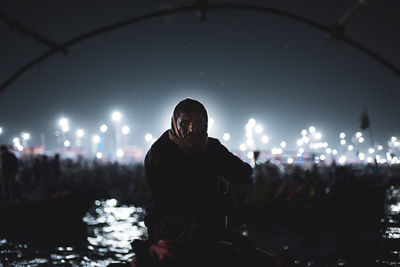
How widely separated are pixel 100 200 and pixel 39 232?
13261 mm

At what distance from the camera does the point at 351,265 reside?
776 centimetres

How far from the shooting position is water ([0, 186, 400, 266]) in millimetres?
8289

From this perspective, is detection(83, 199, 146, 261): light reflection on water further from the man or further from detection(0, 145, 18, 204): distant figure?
the man

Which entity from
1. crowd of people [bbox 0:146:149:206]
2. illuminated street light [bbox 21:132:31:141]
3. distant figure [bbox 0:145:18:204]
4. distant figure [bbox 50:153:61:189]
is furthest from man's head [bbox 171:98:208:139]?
illuminated street light [bbox 21:132:31:141]

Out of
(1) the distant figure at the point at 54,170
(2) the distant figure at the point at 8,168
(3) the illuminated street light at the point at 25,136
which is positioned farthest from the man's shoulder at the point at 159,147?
(3) the illuminated street light at the point at 25,136

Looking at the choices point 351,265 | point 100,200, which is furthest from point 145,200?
point 351,265

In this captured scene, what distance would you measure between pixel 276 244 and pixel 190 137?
845cm

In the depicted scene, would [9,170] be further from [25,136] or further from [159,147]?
[25,136]

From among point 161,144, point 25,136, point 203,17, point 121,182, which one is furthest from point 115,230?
point 25,136

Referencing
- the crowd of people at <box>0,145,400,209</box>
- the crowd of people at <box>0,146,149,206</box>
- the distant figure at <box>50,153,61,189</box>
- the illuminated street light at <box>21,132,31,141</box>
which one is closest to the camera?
the crowd of people at <box>0,145,400,209</box>

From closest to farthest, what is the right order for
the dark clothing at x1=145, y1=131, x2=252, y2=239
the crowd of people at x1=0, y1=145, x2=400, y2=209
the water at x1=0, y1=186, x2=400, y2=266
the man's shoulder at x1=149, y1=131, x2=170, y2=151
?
the dark clothing at x1=145, y1=131, x2=252, y2=239 < the man's shoulder at x1=149, y1=131, x2=170, y2=151 < the water at x1=0, y1=186, x2=400, y2=266 < the crowd of people at x1=0, y1=145, x2=400, y2=209

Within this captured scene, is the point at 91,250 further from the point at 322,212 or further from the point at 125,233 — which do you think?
the point at 322,212

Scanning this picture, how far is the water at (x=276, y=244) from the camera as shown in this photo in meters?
8.29

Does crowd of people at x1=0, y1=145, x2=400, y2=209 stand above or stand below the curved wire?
below
